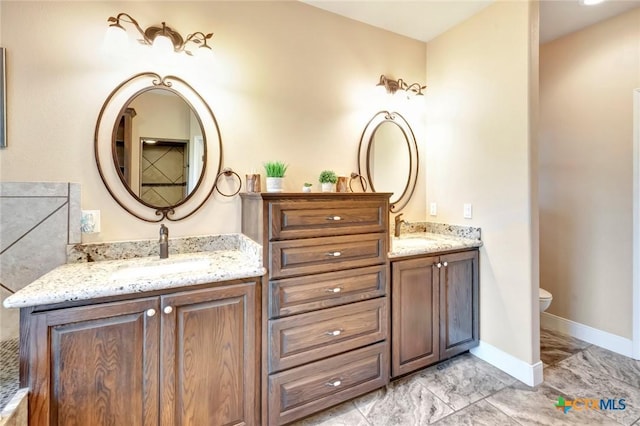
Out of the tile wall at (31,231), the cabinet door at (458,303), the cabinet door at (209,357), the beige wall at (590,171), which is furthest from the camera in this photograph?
the beige wall at (590,171)

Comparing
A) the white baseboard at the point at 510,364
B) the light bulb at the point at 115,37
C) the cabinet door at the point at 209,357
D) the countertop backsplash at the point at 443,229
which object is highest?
the light bulb at the point at 115,37

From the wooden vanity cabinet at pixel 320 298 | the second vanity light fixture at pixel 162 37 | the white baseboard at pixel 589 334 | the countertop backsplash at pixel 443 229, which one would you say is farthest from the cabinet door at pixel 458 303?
the second vanity light fixture at pixel 162 37

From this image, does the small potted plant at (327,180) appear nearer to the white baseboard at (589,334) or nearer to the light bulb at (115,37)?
the light bulb at (115,37)

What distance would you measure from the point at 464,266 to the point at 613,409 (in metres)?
1.12

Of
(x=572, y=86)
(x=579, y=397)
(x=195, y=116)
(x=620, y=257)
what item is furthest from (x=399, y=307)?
(x=572, y=86)

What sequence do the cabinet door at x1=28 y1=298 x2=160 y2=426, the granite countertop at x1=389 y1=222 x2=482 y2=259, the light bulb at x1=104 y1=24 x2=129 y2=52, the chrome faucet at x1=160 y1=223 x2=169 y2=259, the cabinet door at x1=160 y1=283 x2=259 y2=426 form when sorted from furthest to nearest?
1. the granite countertop at x1=389 y1=222 x2=482 y2=259
2. the chrome faucet at x1=160 y1=223 x2=169 y2=259
3. the light bulb at x1=104 y1=24 x2=129 y2=52
4. the cabinet door at x1=160 y1=283 x2=259 y2=426
5. the cabinet door at x1=28 y1=298 x2=160 y2=426

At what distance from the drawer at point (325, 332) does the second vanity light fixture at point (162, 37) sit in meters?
1.73

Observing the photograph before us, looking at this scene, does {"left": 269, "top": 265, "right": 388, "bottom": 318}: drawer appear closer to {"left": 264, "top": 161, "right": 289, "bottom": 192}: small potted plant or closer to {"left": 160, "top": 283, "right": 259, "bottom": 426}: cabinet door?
{"left": 160, "top": 283, "right": 259, "bottom": 426}: cabinet door

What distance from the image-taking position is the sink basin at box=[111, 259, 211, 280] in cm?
147

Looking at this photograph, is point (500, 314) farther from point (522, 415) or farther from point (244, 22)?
point (244, 22)

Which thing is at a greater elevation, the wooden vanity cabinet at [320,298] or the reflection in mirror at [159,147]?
the reflection in mirror at [159,147]

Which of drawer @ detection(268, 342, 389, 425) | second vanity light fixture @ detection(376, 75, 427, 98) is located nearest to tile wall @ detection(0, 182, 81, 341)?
drawer @ detection(268, 342, 389, 425)

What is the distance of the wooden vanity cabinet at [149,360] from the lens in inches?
46.4

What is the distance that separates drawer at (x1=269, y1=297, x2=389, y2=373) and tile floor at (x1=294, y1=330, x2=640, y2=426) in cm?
39
